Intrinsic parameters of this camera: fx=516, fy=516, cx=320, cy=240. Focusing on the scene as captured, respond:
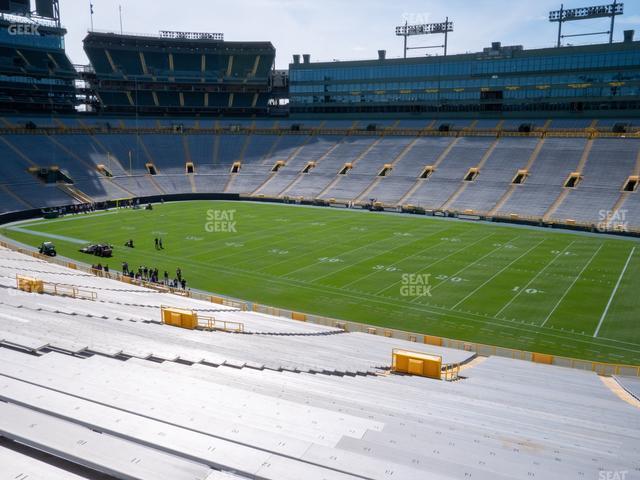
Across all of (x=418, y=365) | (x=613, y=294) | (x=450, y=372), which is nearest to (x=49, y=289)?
(x=418, y=365)

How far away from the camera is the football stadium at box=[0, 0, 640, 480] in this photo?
228 inches

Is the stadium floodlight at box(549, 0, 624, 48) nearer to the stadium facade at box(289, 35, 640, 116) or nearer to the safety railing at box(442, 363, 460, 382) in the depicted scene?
the stadium facade at box(289, 35, 640, 116)

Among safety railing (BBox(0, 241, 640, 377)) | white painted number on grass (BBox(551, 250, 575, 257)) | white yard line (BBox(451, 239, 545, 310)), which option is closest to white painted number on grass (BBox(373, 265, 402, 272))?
white yard line (BBox(451, 239, 545, 310))

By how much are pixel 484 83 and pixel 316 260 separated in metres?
48.7

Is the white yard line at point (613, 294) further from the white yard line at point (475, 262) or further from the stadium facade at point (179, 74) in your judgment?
the stadium facade at point (179, 74)

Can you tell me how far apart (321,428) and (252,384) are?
294 cm

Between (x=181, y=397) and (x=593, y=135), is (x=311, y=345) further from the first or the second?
(x=593, y=135)

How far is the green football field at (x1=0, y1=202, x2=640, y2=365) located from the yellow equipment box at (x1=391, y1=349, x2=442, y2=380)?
9322 millimetres

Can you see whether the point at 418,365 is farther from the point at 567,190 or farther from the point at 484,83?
the point at 484,83

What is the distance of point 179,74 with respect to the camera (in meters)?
81.7

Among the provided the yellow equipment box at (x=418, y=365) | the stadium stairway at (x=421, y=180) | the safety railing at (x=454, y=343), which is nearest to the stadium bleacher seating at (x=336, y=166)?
the stadium stairway at (x=421, y=180)

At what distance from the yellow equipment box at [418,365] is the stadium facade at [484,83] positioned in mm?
62463

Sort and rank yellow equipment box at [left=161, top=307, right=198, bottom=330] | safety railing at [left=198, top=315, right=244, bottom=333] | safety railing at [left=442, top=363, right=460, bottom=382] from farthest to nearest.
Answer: safety railing at [left=198, top=315, right=244, bottom=333] → yellow equipment box at [left=161, top=307, right=198, bottom=330] → safety railing at [left=442, top=363, right=460, bottom=382]

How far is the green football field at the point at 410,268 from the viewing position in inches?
930
